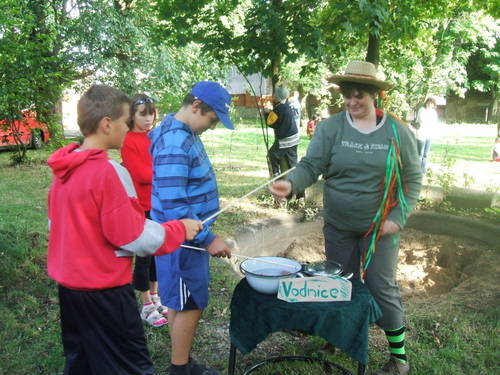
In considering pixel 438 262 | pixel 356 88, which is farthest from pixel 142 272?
pixel 438 262

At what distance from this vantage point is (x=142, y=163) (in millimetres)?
3160

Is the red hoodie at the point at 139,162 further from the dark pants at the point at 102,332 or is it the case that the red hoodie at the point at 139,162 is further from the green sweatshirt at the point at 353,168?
the dark pants at the point at 102,332

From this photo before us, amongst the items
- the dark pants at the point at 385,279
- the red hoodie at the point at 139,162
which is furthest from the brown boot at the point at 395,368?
the red hoodie at the point at 139,162

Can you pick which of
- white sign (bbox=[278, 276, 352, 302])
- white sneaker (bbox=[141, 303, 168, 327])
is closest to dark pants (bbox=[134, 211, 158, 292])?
white sneaker (bbox=[141, 303, 168, 327])

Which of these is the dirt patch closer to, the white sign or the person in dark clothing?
the person in dark clothing

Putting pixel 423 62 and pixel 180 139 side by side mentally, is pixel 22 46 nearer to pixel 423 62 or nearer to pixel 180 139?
pixel 180 139

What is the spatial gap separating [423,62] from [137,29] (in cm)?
721

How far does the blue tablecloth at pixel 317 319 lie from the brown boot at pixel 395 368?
59 cm

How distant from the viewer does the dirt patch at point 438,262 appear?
13.6 feet

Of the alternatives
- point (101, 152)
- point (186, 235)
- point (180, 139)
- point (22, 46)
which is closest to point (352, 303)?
point (186, 235)

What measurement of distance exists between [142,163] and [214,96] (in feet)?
3.80

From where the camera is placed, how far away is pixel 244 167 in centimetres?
959

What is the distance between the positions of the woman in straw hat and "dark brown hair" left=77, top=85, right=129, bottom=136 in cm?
109

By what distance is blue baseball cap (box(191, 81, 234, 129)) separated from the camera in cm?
221
